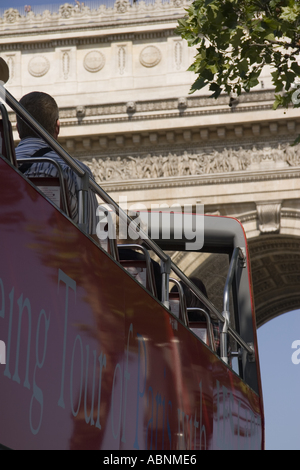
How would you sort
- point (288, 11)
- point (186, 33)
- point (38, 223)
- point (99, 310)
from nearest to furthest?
1. point (38, 223)
2. point (99, 310)
3. point (288, 11)
4. point (186, 33)

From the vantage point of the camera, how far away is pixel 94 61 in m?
17.5

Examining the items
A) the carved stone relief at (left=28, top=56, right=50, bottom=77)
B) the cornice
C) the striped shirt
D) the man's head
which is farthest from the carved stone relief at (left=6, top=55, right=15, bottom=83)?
the striped shirt

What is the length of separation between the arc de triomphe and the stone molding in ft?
0.08

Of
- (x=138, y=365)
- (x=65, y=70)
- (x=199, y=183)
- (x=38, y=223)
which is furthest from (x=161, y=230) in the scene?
(x=65, y=70)

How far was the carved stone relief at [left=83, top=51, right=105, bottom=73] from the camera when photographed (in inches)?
687

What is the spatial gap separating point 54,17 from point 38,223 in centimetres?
1632

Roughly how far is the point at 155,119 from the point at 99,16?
3.06m

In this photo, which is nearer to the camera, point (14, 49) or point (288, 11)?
point (288, 11)

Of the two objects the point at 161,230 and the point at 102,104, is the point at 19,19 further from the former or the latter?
the point at 161,230

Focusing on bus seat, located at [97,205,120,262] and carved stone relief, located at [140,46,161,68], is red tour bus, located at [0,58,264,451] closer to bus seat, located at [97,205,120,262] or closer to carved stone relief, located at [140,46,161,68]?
bus seat, located at [97,205,120,262]

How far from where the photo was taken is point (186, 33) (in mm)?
6164

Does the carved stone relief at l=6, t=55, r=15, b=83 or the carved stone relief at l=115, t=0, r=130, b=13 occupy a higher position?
the carved stone relief at l=115, t=0, r=130, b=13

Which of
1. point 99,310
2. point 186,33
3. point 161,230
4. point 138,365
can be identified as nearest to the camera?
point 99,310

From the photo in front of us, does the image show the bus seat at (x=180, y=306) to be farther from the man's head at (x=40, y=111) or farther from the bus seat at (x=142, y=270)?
the man's head at (x=40, y=111)
